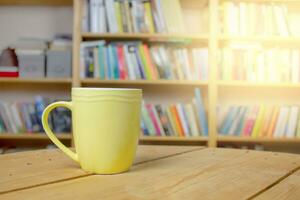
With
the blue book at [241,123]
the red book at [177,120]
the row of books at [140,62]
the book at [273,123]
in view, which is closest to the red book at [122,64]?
the row of books at [140,62]

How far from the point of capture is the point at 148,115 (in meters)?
2.14

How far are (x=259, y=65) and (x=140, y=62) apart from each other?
0.70 metres

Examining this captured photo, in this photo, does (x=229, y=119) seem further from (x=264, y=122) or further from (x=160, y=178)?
(x=160, y=178)

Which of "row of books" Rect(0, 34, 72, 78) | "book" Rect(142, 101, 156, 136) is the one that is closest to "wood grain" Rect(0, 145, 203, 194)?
"book" Rect(142, 101, 156, 136)

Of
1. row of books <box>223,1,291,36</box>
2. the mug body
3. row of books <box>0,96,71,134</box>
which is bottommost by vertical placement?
row of books <box>0,96,71,134</box>

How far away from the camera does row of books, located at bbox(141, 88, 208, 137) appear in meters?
2.14

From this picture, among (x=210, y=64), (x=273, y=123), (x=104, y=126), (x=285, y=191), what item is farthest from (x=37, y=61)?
(x=285, y=191)

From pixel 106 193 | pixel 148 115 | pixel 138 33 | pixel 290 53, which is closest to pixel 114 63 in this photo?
pixel 138 33

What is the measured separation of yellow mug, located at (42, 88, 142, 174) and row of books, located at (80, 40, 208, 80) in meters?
1.55

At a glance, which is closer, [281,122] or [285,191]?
[285,191]

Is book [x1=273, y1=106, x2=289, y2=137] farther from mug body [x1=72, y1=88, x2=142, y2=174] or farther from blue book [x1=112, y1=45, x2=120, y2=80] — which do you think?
mug body [x1=72, y1=88, x2=142, y2=174]

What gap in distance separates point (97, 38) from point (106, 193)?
185cm

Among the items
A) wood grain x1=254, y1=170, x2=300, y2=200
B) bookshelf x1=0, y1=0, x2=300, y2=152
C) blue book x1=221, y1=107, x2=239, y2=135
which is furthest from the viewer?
blue book x1=221, y1=107, x2=239, y2=135

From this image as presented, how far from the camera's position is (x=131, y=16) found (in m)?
2.15
